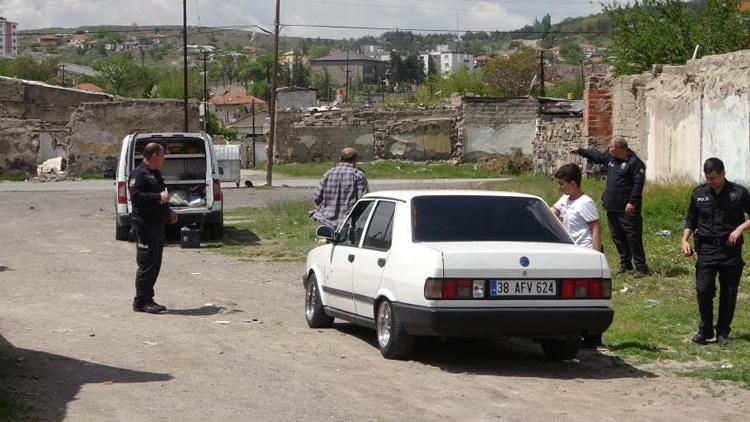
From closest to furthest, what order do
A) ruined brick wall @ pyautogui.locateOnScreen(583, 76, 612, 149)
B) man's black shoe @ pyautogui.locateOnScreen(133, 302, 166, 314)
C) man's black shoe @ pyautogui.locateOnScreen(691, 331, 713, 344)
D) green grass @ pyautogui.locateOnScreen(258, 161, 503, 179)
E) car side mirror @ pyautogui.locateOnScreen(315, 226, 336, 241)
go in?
man's black shoe @ pyautogui.locateOnScreen(691, 331, 713, 344) → car side mirror @ pyautogui.locateOnScreen(315, 226, 336, 241) → man's black shoe @ pyautogui.locateOnScreen(133, 302, 166, 314) → ruined brick wall @ pyautogui.locateOnScreen(583, 76, 612, 149) → green grass @ pyautogui.locateOnScreen(258, 161, 503, 179)

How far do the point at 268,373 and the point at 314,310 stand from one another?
2719mm

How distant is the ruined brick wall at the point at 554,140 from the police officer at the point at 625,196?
22247 millimetres

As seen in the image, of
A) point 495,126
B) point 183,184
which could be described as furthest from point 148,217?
point 495,126

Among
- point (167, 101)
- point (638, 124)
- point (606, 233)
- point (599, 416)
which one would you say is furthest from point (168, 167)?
point (167, 101)

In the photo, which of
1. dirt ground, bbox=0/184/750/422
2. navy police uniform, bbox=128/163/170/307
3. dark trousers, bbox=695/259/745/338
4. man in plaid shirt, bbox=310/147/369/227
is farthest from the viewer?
man in plaid shirt, bbox=310/147/369/227

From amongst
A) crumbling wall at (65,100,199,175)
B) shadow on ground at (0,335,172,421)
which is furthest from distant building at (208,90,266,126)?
shadow on ground at (0,335,172,421)

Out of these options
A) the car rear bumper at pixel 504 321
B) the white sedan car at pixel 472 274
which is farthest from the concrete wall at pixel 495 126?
the car rear bumper at pixel 504 321

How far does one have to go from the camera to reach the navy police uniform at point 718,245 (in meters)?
10.9

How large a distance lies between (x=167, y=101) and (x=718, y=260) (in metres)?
41.5

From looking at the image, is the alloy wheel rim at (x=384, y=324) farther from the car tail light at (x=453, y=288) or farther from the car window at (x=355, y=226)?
the car window at (x=355, y=226)

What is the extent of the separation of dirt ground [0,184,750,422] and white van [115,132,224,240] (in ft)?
21.5

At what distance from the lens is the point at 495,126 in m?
56.3

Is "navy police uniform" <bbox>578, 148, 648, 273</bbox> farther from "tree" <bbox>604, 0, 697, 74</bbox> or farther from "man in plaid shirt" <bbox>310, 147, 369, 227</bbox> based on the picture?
"tree" <bbox>604, 0, 697, 74</bbox>

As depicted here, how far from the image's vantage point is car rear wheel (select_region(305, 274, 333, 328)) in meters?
12.1
